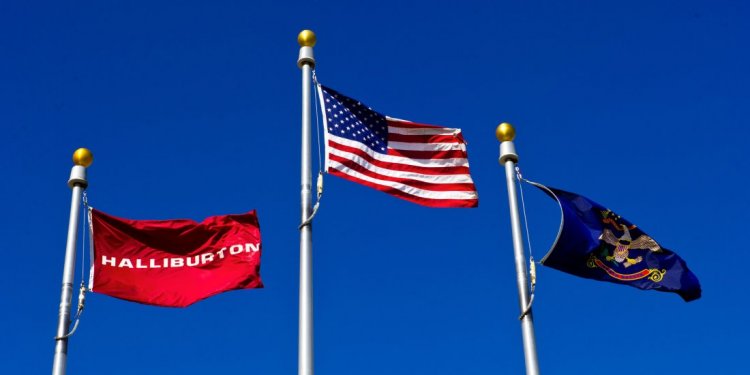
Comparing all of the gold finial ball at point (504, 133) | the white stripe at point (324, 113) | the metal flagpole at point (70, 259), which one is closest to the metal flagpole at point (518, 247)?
the gold finial ball at point (504, 133)

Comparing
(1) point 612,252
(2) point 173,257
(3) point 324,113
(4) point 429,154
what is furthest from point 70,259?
(1) point 612,252

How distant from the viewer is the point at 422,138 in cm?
2069

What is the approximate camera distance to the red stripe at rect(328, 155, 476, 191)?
18844 mm

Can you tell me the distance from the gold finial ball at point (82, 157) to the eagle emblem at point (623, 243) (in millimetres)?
9522

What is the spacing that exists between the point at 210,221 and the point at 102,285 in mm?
2278

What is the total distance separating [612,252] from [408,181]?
3.98 m

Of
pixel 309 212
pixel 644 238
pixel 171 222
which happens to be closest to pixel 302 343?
pixel 309 212

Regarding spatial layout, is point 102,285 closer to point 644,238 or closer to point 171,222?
point 171,222

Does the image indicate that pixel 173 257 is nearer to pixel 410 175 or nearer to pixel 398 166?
pixel 398 166

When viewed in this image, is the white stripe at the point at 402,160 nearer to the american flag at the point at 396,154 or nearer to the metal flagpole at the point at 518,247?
the american flag at the point at 396,154

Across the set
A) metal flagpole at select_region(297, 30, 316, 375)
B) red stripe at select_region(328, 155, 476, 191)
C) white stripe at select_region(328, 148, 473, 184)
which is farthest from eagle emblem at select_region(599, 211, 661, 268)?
metal flagpole at select_region(297, 30, 316, 375)

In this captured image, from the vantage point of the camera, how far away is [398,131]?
2050 centimetres

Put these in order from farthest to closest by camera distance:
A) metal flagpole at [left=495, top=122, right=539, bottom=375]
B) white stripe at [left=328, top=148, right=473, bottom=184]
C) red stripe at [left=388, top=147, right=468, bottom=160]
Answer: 1. red stripe at [left=388, top=147, right=468, bottom=160]
2. white stripe at [left=328, top=148, right=473, bottom=184]
3. metal flagpole at [left=495, top=122, right=539, bottom=375]

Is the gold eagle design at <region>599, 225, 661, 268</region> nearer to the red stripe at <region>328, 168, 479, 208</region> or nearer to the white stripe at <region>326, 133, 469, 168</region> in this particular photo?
the red stripe at <region>328, 168, 479, 208</region>
